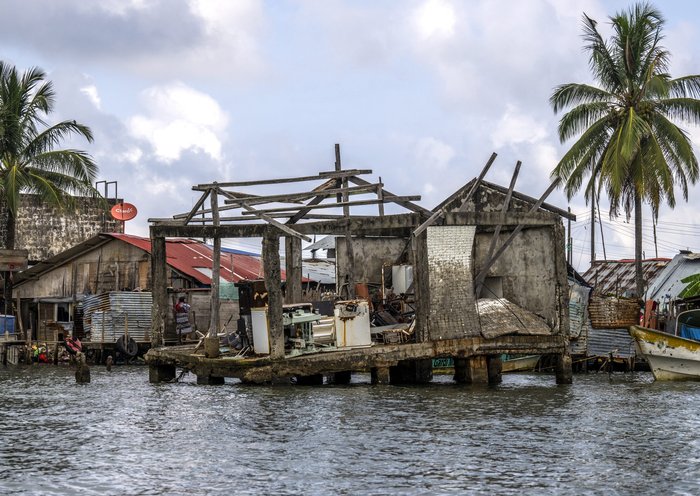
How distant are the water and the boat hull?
237 centimetres

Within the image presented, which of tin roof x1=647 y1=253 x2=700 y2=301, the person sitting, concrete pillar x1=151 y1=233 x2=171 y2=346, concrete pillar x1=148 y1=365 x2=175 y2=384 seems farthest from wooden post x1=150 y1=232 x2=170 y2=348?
tin roof x1=647 y1=253 x2=700 y2=301

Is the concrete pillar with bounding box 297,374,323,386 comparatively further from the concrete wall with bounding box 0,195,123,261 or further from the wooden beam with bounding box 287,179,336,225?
the concrete wall with bounding box 0,195,123,261

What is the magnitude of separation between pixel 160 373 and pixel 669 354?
1311cm

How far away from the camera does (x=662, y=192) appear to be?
3503 centimetres

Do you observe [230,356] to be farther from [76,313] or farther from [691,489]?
[76,313]

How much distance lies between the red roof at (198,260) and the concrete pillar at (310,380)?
15941 mm

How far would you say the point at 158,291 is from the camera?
89.7 feet

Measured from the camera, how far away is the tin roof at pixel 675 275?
36.8 meters

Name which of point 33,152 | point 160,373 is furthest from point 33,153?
point 160,373

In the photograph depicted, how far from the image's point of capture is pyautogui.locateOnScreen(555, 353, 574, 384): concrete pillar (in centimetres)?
2656

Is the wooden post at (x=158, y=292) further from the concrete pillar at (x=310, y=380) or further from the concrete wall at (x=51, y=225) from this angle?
the concrete wall at (x=51, y=225)

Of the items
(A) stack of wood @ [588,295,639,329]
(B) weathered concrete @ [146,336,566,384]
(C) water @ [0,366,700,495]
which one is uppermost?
(A) stack of wood @ [588,295,639,329]

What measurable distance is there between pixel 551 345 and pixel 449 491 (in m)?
13.2

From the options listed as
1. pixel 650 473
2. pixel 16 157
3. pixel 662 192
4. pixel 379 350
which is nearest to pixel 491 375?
pixel 379 350
